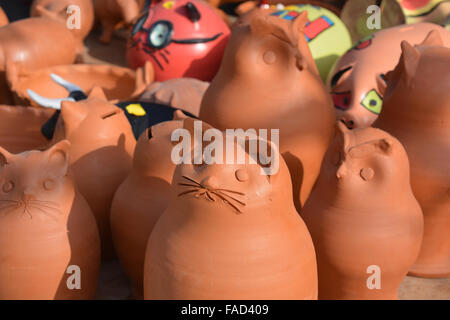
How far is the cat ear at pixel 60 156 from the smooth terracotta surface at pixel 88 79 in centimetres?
177

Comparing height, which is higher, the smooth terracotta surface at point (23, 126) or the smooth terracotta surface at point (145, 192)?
the smooth terracotta surface at point (145, 192)

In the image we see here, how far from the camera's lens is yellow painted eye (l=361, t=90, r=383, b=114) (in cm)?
310

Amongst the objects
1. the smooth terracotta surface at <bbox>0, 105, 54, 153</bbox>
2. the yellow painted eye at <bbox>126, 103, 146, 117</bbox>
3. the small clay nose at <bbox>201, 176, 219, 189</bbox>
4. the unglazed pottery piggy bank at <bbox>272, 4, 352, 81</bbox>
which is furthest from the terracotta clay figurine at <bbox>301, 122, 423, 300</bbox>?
the unglazed pottery piggy bank at <bbox>272, 4, 352, 81</bbox>

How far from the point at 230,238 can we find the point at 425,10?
11.0 feet

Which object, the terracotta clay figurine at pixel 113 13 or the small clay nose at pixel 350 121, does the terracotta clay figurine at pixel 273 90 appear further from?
the terracotta clay figurine at pixel 113 13

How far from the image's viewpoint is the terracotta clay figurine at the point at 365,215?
1.94 metres

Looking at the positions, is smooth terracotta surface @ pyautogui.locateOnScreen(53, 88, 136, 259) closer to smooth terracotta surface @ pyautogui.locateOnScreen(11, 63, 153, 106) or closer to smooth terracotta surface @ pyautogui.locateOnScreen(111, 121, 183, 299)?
smooth terracotta surface @ pyautogui.locateOnScreen(111, 121, 183, 299)

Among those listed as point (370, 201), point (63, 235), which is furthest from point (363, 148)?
point (63, 235)

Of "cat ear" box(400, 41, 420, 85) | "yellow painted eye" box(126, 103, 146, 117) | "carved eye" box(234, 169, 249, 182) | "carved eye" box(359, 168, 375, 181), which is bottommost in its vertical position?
"yellow painted eye" box(126, 103, 146, 117)

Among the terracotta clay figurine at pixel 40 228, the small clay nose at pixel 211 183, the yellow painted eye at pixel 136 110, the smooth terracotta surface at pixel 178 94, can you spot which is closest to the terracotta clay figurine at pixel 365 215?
the small clay nose at pixel 211 183

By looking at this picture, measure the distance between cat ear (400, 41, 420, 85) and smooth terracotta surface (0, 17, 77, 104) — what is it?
8.76ft

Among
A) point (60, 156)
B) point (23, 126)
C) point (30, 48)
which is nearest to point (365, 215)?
point (60, 156)

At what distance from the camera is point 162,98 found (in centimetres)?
339

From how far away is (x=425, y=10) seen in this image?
414 centimetres
